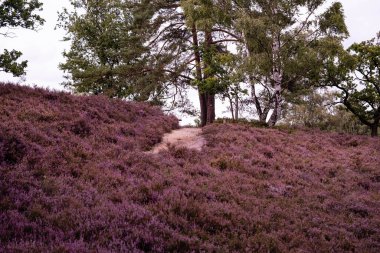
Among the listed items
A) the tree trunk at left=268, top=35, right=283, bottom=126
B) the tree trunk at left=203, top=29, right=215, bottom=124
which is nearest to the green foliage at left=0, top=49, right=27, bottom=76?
the tree trunk at left=203, top=29, right=215, bottom=124

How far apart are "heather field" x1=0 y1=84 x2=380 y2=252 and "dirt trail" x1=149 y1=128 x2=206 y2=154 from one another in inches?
13.9

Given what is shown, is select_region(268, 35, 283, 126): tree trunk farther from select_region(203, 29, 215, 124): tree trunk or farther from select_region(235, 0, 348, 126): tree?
select_region(203, 29, 215, 124): tree trunk

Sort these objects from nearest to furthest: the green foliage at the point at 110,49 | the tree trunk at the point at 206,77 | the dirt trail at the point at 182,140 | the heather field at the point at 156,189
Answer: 1. the heather field at the point at 156,189
2. the dirt trail at the point at 182,140
3. the tree trunk at the point at 206,77
4. the green foliage at the point at 110,49

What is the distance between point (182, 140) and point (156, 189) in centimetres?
805

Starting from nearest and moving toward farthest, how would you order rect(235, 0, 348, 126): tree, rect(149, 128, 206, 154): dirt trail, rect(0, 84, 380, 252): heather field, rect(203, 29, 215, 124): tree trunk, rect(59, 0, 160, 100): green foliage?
1. rect(0, 84, 380, 252): heather field
2. rect(149, 128, 206, 154): dirt trail
3. rect(235, 0, 348, 126): tree
4. rect(203, 29, 215, 124): tree trunk
5. rect(59, 0, 160, 100): green foliage

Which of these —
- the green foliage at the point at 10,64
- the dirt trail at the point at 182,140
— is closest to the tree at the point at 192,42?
the dirt trail at the point at 182,140

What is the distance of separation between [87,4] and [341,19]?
21.5 metres

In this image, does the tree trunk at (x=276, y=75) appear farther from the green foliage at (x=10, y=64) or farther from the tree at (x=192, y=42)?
the green foliage at (x=10, y=64)

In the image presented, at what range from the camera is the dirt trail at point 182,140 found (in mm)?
15181

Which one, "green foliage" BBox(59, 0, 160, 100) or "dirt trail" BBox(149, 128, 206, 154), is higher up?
"green foliage" BBox(59, 0, 160, 100)

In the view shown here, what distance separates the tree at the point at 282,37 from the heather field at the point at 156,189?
6.35m

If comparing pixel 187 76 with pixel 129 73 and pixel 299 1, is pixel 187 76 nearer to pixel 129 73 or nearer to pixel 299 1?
pixel 129 73

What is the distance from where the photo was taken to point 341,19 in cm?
2195

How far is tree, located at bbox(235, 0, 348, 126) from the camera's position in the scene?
70.3ft
